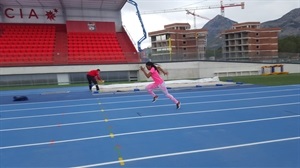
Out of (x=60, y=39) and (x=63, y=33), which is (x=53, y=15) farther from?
(x=60, y=39)

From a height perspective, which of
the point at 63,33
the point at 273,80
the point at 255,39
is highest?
the point at 255,39

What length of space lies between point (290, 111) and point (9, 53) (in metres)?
24.6

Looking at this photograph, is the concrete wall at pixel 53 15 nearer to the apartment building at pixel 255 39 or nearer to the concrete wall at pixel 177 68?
the concrete wall at pixel 177 68

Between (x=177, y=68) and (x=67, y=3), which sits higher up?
(x=67, y=3)

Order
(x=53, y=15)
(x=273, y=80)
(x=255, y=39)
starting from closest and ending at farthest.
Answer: (x=273, y=80) < (x=53, y=15) < (x=255, y=39)

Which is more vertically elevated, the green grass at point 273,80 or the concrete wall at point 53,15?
the concrete wall at point 53,15

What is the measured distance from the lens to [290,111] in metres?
7.29

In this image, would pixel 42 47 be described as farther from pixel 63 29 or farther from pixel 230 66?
pixel 230 66

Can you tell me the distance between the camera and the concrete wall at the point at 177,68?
72.9 feet

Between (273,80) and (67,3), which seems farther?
(67,3)

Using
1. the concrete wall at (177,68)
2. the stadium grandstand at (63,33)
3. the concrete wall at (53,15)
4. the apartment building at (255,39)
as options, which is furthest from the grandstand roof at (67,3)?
the apartment building at (255,39)

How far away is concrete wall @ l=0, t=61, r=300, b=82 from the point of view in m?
22.2

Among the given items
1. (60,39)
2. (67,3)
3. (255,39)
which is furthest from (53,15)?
(255,39)

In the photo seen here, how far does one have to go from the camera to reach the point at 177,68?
83.1ft
